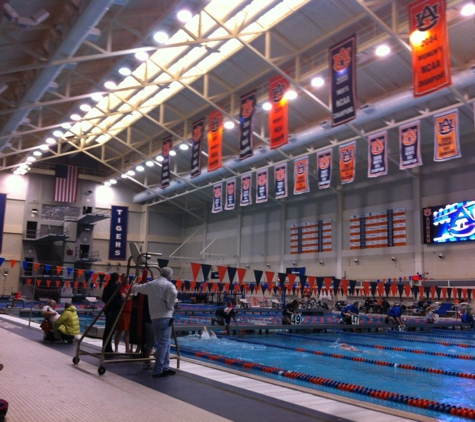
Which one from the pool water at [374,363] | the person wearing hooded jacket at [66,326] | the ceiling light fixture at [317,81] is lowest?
the pool water at [374,363]

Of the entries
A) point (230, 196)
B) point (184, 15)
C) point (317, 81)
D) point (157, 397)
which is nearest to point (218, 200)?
point (230, 196)

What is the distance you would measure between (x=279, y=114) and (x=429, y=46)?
7.57 metres

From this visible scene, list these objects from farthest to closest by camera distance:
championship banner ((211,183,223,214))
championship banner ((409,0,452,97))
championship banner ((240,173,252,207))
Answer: championship banner ((211,183,223,214)), championship banner ((240,173,252,207)), championship banner ((409,0,452,97))

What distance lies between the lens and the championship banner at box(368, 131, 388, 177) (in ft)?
69.1

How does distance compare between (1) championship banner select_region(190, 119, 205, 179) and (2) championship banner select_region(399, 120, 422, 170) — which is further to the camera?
(1) championship banner select_region(190, 119, 205, 179)

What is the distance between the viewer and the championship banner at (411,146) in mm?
19703

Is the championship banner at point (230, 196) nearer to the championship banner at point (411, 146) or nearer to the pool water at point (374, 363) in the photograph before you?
the championship banner at point (411, 146)

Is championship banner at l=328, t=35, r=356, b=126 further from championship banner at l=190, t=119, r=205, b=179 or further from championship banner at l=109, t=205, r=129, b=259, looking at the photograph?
championship banner at l=109, t=205, r=129, b=259

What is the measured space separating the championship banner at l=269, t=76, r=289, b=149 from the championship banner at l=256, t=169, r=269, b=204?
251 inches

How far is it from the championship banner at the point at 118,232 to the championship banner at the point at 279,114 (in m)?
26.2

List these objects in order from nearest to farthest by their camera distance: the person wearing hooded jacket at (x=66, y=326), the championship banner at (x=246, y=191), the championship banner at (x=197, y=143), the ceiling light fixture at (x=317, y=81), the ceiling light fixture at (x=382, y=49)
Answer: the person wearing hooded jacket at (x=66, y=326), the ceiling light fixture at (x=382, y=49), the ceiling light fixture at (x=317, y=81), the championship banner at (x=197, y=143), the championship banner at (x=246, y=191)

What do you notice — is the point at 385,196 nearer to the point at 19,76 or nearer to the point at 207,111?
the point at 207,111

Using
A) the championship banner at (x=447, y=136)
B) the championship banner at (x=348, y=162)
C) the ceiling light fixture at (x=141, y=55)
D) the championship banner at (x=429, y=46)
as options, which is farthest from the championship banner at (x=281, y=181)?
the championship banner at (x=429, y=46)

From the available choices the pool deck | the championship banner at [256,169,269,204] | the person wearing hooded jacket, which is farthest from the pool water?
the championship banner at [256,169,269,204]
